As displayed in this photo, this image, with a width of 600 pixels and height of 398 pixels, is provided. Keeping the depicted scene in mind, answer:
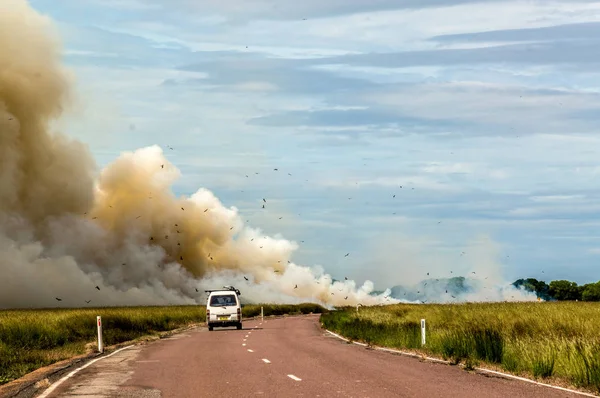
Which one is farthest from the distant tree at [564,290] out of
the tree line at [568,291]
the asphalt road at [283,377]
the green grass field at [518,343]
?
the asphalt road at [283,377]

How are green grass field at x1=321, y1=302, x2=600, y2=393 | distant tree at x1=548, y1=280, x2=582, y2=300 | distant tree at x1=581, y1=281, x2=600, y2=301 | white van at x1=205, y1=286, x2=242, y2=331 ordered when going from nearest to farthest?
green grass field at x1=321, y1=302, x2=600, y2=393 < white van at x1=205, y1=286, x2=242, y2=331 < distant tree at x1=581, y1=281, x2=600, y2=301 < distant tree at x1=548, y1=280, x2=582, y2=300

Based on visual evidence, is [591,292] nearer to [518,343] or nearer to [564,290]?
[564,290]

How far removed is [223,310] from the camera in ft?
164

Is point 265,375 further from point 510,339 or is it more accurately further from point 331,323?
point 331,323

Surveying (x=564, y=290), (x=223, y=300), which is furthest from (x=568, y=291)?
(x=223, y=300)

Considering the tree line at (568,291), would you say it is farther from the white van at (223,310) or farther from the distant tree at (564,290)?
the white van at (223,310)

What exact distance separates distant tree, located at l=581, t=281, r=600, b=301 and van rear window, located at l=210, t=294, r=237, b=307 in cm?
10868

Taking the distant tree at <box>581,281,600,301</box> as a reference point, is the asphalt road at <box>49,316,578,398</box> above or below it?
below

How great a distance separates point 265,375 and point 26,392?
16.0ft

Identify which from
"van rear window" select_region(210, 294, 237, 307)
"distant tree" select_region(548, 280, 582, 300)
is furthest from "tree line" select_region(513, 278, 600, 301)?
"van rear window" select_region(210, 294, 237, 307)

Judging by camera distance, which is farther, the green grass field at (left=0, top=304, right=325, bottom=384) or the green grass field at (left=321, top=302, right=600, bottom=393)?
the green grass field at (left=0, top=304, right=325, bottom=384)

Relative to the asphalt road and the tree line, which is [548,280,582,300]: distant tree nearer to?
the tree line

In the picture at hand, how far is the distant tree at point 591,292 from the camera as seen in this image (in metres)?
150

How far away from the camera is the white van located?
49.5 m
